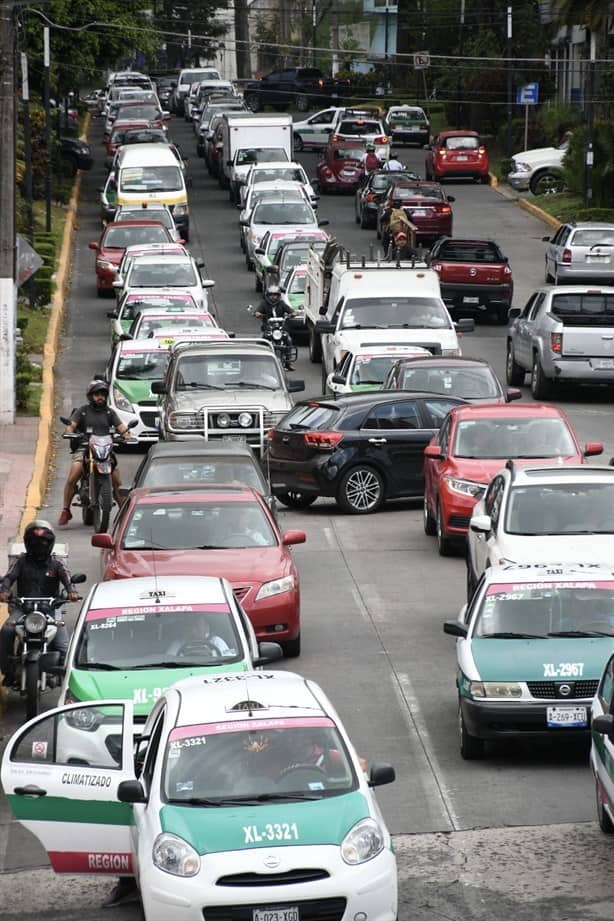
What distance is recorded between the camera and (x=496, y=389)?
2592cm

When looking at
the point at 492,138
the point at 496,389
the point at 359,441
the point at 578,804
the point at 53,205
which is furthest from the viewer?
the point at 492,138

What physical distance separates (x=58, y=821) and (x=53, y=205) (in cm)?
5124

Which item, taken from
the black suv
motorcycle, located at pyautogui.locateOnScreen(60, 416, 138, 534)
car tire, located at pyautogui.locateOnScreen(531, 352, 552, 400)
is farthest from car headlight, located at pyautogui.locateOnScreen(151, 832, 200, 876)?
the black suv

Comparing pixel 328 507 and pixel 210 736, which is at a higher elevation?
pixel 210 736

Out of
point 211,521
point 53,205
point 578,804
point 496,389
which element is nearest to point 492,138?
point 53,205

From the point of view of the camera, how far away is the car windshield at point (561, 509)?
16.9m

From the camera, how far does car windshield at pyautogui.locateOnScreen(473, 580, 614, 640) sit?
13742 millimetres

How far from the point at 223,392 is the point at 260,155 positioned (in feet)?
108

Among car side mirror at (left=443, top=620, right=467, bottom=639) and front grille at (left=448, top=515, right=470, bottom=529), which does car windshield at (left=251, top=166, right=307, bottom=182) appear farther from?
car side mirror at (left=443, top=620, right=467, bottom=639)

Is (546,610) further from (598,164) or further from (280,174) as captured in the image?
(598,164)

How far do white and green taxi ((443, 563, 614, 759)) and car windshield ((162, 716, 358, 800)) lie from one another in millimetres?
3255

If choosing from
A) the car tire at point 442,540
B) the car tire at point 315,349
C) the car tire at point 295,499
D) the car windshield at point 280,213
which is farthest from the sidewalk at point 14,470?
the car windshield at point 280,213

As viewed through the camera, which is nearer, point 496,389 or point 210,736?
point 210,736

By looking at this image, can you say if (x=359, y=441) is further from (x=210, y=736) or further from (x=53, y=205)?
(x=53, y=205)
